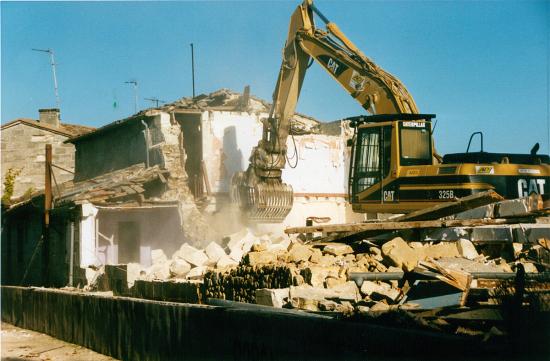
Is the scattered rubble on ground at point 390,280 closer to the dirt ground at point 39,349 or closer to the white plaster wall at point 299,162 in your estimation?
the dirt ground at point 39,349

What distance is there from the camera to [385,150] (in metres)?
13.2

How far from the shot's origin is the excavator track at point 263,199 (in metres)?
20.1

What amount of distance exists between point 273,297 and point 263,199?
Answer: 11208 millimetres

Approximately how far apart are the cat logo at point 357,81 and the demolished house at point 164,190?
15.5 feet

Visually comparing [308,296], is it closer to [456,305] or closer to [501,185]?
[456,305]

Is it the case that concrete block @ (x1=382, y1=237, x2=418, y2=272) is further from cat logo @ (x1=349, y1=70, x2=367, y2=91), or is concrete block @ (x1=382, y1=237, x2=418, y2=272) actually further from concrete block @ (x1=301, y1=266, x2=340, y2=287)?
cat logo @ (x1=349, y1=70, x2=367, y2=91)

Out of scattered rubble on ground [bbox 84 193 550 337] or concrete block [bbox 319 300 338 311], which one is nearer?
scattered rubble on ground [bbox 84 193 550 337]

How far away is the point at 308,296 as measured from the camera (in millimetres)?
8625

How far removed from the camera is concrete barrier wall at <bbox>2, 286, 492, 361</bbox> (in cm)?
573

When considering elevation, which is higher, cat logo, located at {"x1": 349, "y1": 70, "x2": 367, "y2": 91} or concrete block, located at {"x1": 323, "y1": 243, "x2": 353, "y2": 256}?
cat logo, located at {"x1": 349, "y1": 70, "x2": 367, "y2": 91}

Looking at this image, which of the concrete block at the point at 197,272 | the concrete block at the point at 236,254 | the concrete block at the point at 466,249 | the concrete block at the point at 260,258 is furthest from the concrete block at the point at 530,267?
the concrete block at the point at 197,272

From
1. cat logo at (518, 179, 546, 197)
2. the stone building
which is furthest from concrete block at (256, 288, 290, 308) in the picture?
the stone building

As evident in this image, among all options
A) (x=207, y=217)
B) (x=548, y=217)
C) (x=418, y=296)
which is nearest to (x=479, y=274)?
(x=418, y=296)

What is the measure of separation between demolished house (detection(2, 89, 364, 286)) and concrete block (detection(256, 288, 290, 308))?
11737mm
